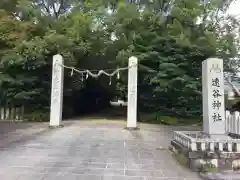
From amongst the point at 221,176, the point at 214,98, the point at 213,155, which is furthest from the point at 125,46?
the point at 221,176

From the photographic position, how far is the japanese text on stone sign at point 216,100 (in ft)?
19.6

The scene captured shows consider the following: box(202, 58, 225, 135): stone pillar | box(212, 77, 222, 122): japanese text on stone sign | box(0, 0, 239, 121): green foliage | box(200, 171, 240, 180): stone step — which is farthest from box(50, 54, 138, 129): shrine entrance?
box(200, 171, 240, 180): stone step

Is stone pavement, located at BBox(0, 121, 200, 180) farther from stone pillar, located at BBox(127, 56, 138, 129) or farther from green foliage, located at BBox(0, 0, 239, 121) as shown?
green foliage, located at BBox(0, 0, 239, 121)

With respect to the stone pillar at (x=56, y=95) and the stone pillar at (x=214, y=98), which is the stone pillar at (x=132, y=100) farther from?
the stone pillar at (x=214, y=98)

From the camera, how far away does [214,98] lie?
612 centimetres

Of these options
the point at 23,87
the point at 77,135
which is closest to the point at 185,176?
the point at 77,135

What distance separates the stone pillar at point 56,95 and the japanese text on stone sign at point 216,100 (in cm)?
681

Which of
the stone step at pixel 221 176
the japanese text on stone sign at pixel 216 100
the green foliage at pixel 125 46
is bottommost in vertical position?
the stone step at pixel 221 176

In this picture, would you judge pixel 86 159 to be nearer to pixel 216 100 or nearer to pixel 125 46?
pixel 216 100

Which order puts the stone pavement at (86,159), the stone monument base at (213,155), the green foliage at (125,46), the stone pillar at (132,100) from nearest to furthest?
the stone pavement at (86,159) → the stone monument base at (213,155) → the stone pillar at (132,100) → the green foliage at (125,46)

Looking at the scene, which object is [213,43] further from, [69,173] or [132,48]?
[69,173]

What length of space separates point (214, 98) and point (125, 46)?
840 cm

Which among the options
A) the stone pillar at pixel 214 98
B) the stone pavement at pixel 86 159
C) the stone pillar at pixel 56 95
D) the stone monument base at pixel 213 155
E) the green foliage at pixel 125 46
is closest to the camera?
the stone pavement at pixel 86 159

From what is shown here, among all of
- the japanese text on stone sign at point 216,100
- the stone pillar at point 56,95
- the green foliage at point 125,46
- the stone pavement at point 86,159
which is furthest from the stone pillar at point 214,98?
the stone pillar at point 56,95
